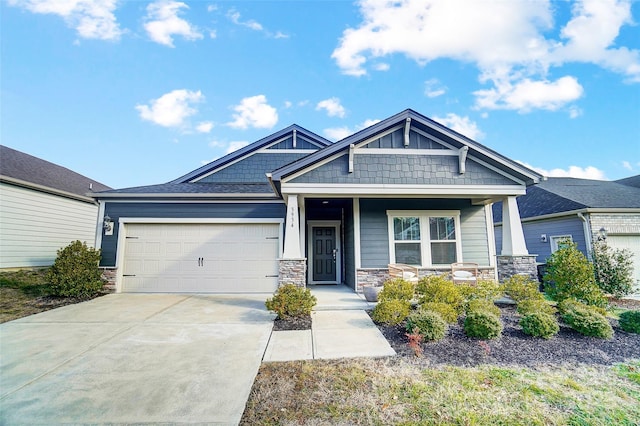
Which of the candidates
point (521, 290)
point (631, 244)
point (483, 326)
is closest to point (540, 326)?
point (483, 326)

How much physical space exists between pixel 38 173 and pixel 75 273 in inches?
312

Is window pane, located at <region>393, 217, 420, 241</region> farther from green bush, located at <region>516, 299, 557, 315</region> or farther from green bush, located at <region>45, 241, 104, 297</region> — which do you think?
green bush, located at <region>45, 241, 104, 297</region>

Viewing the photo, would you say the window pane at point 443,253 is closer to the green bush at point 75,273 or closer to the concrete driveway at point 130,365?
the concrete driveway at point 130,365

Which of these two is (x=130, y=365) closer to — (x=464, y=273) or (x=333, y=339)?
(x=333, y=339)

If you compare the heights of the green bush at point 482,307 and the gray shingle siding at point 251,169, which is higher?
the gray shingle siding at point 251,169

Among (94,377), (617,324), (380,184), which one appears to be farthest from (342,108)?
(94,377)

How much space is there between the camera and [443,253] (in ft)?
28.3

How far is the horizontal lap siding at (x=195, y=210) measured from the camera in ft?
28.6

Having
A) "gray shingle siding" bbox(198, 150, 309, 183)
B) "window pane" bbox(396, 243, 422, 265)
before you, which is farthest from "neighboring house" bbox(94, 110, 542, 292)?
"gray shingle siding" bbox(198, 150, 309, 183)

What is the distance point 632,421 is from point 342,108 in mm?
16166

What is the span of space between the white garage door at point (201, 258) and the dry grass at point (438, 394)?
206 inches

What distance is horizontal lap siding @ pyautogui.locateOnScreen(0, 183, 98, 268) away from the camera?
989 centimetres

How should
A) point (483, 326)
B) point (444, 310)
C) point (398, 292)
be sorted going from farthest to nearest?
point (398, 292) → point (444, 310) → point (483, 326)

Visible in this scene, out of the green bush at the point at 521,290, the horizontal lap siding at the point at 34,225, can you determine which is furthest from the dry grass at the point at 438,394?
the horizontal lap siding at the point at 34,225
